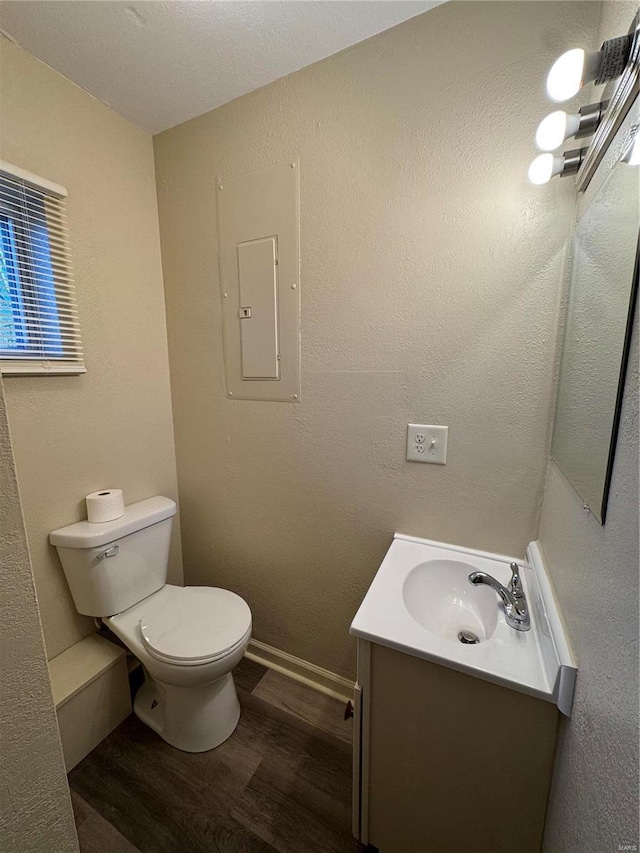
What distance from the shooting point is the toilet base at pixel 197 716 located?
1189 millimetres

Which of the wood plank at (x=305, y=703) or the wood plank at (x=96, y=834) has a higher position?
the wood plank at (x=96, y=834)

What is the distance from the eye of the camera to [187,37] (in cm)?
104

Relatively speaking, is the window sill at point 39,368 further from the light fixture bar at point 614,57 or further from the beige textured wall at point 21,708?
the light fixture bar at point 614,57

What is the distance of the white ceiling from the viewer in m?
0.95

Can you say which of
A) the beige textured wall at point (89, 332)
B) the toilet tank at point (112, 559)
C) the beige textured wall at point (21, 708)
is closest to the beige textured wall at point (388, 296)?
the beige textured wall at point (89, 332)

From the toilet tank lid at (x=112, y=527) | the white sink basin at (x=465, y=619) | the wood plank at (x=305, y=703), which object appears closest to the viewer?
the white sink basin at (x=465, y=619)

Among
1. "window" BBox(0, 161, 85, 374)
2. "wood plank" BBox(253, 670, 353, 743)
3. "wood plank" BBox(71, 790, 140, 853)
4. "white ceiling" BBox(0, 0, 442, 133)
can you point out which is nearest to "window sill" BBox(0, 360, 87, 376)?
"window" BBox(0, 161, 85, 374)

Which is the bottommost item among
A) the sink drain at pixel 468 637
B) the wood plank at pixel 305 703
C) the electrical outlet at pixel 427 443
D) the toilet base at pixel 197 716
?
the wood plank at pixel 305 703

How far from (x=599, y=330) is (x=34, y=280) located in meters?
1.68

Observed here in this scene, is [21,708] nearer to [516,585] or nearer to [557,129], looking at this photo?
[516,585]

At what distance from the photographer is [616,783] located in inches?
17.4

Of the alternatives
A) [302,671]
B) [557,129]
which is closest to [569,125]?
[557,129]

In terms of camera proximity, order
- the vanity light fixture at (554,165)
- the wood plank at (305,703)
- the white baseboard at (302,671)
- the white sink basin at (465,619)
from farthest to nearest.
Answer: the white baseboard at (302,671), the wood plank at (305,703), the vanity light fixture at (554,165), the white sink basin at (465,619)

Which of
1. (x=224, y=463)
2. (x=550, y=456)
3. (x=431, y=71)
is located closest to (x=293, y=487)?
(x=224, y=463)
